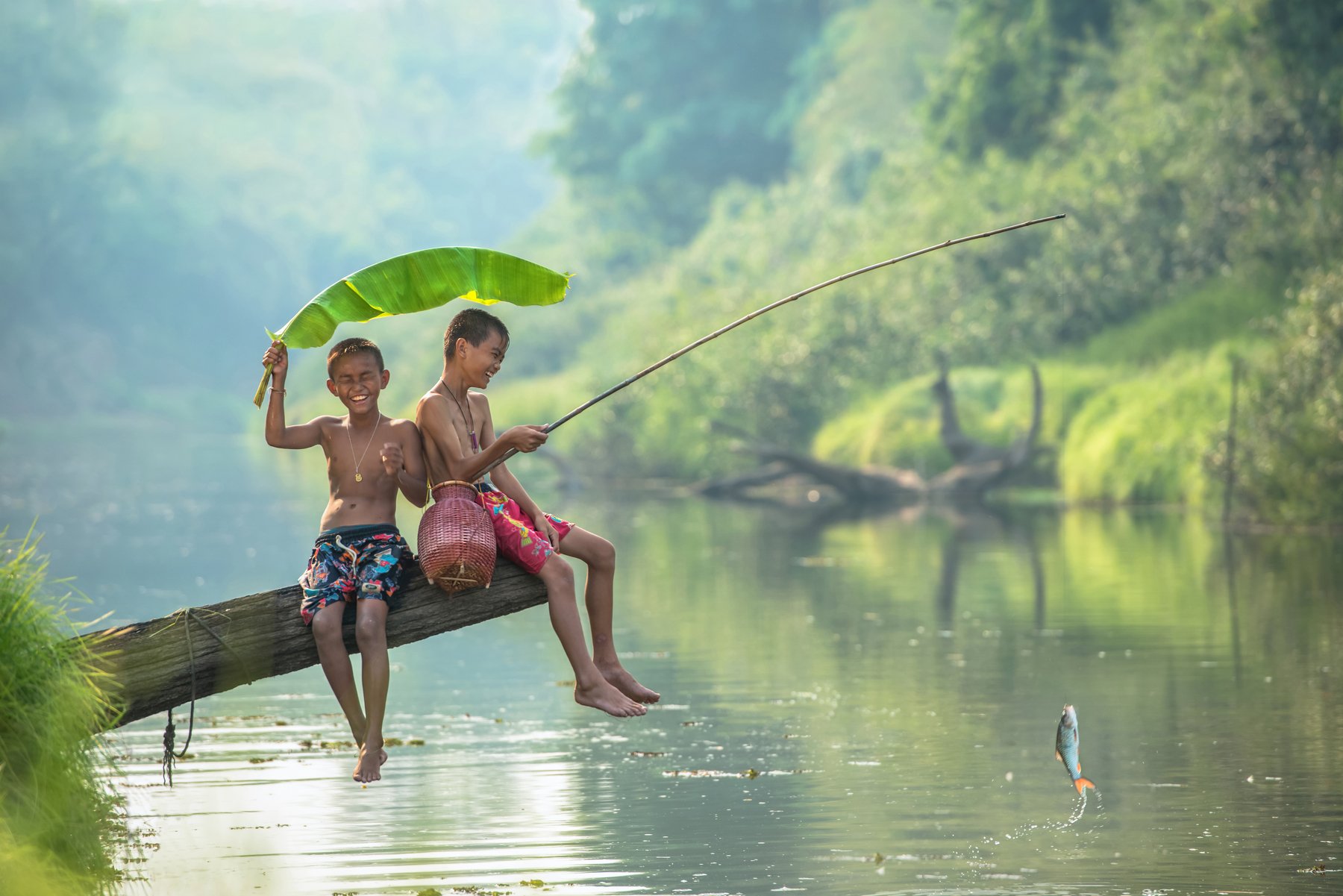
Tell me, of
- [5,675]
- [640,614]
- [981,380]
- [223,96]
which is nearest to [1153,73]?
[981,380]

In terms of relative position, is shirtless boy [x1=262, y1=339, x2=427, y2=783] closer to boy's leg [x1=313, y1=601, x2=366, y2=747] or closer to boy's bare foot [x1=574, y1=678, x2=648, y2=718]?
boy's leg [x1=313, y1=601, x2=366, y2=747]

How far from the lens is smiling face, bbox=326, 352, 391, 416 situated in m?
8.07

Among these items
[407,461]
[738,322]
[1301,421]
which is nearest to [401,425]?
[407,461]

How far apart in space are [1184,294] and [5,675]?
39421mm

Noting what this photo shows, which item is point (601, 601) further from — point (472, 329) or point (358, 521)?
point (472, 329)

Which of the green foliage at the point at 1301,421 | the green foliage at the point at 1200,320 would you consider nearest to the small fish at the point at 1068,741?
the green foliage at the point at 1301,421

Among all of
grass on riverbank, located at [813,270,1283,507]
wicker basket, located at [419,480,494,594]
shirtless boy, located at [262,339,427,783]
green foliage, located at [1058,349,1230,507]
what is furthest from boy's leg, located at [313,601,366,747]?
green foliage, located at [1058,349,1230,507]

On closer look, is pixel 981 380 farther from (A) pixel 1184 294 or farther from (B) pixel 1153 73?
(B) pixel 1153 73

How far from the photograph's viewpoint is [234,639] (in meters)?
7.84

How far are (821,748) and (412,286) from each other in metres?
5.62

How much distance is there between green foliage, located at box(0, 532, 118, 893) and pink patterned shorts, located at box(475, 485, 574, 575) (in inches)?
66.4

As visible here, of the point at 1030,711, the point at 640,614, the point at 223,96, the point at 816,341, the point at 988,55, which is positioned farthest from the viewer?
the point at 223,96

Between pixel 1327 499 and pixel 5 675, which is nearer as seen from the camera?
pixel 5 675

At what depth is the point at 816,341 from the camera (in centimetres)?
4722
